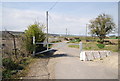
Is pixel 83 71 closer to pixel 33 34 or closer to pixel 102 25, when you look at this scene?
pixel 33 34

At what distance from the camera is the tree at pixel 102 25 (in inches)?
1270

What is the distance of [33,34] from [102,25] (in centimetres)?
2578

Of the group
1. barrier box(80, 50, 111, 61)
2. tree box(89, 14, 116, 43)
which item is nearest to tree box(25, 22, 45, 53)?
barrier box(80, 50, 111, 61)

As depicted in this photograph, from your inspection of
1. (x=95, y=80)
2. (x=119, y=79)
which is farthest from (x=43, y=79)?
(x=119, y=79)

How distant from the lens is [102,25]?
32.2 meters

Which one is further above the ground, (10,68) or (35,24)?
(35,24)

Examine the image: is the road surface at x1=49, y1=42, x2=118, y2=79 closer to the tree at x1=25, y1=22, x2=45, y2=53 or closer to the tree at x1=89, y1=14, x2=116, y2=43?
the tree at x1=25, y1=22, x2=45, y2=53

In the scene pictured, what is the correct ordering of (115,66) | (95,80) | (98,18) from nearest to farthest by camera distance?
(95,80)
(115,66)
(98,18)

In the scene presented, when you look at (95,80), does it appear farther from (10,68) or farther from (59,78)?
(10,68)

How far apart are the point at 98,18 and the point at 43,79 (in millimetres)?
31279

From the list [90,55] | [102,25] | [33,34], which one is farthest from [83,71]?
[102,25]

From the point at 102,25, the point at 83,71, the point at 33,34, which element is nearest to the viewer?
the point at 83,71

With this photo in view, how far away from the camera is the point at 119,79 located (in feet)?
17.0

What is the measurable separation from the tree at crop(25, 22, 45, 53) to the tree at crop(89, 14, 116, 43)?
24.1m
